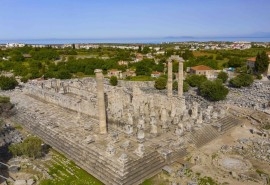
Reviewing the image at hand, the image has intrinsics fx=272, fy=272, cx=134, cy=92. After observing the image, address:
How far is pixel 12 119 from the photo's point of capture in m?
28.0

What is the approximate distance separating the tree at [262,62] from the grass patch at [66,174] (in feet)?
150

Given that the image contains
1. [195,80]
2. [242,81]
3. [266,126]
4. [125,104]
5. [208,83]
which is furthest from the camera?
[195,80]

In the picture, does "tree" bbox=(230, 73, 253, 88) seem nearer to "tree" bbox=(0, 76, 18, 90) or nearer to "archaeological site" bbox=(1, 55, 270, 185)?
"archaeological site" bbox=(1, 55, 270, 185)

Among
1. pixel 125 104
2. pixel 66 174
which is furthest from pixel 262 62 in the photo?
pixel 66 174

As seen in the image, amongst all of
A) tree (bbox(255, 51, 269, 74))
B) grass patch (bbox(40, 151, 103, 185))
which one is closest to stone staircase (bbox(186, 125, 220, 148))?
grass patch (bbox(40, 151, 103, 185))

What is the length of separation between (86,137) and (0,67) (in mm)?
50871

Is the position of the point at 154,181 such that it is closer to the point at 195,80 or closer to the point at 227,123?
the point at 227,123

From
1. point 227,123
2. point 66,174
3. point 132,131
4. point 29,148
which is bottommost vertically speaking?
point 66,174

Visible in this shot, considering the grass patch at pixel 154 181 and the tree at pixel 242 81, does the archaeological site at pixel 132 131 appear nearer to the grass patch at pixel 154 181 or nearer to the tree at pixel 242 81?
the grass patch at pixel 154 181

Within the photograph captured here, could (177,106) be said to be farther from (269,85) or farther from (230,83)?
(269,85)

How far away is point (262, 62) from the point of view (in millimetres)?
52719

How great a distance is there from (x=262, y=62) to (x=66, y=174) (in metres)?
47.0

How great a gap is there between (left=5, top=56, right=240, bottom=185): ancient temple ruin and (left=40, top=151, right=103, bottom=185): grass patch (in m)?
0.38

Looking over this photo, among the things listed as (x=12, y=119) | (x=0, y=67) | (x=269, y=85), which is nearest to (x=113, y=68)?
(x=0, y=67)
